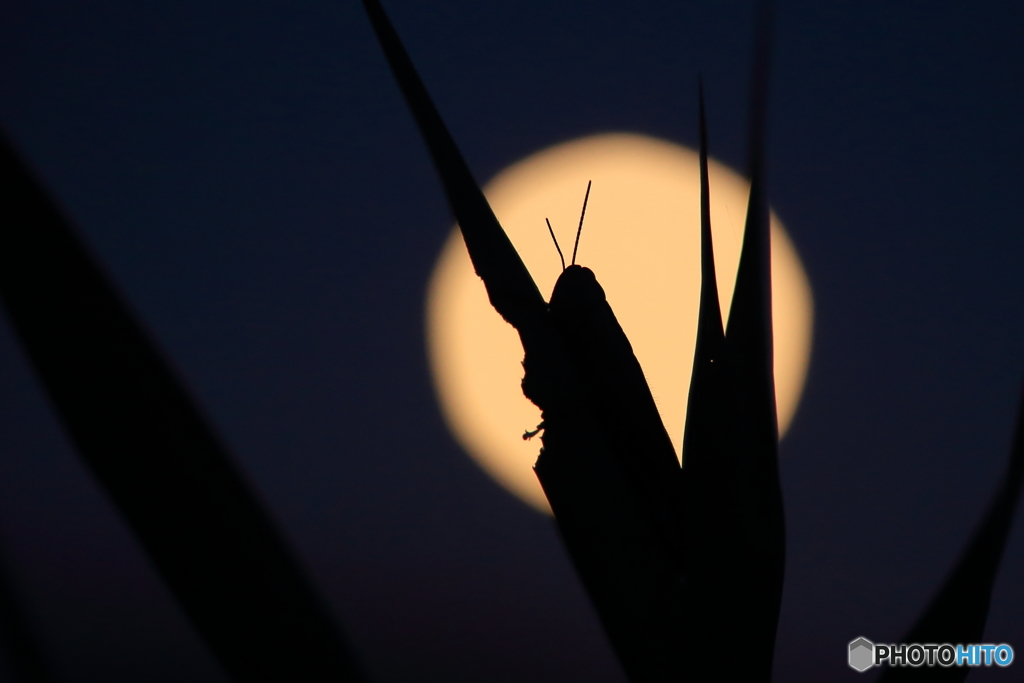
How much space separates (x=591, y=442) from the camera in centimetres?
101

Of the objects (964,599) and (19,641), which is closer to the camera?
(19,641)

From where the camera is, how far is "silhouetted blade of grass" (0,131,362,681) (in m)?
0.46

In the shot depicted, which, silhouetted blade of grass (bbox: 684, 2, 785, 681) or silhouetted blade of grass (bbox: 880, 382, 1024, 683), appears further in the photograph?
silhouetted blade of grass (bbox: 880, 382, 1024, 683)

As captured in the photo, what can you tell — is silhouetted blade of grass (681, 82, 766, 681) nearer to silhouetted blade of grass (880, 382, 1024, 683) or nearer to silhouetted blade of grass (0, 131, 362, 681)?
silhouetted blade of grass (880, 382, 1024, 683)

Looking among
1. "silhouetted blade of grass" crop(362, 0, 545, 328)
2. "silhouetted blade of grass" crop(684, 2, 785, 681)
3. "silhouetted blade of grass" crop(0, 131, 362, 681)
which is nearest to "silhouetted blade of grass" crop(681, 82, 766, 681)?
"silhouetted blade of grass" crop(684, 2, 785, 681)

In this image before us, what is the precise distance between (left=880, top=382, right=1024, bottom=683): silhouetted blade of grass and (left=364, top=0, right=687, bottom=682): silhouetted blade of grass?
0.48 m

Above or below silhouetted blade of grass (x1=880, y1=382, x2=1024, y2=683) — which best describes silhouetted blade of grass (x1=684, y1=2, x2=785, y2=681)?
above

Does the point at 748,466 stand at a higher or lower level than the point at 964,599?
higher

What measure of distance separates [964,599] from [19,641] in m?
1.23

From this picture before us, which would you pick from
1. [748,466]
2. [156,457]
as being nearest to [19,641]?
[156,457]

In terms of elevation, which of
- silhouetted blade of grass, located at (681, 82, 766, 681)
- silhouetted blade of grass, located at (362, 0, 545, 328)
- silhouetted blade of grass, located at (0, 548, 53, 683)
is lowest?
silhouetted blade of grass, located at (681, 82, 766, 681)

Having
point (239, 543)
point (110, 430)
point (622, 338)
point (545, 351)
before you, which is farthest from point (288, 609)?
point (622, 338)

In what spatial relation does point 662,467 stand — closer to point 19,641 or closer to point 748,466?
point 748,466

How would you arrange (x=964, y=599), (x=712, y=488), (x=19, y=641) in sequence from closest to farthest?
(x=19, y=641) < (x=712, y=488) < (x=964, y=599)
